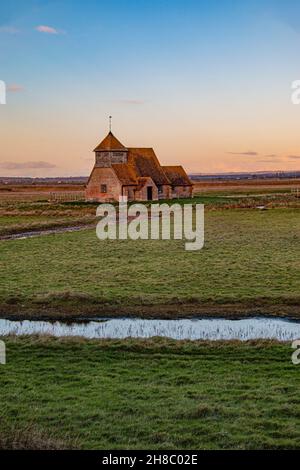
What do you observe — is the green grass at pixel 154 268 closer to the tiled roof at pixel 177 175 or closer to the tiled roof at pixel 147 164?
the tiled roof at pixel 147 164

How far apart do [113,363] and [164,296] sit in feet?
24.0

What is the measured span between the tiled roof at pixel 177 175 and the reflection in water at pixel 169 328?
63871 mm

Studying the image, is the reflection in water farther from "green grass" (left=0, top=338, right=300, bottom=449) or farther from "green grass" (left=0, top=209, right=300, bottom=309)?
"green grass" (left=0, top=209, right=300, bottom=309)

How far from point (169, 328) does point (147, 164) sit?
207 ft

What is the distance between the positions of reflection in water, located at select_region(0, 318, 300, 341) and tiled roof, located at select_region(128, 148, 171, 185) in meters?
58.9

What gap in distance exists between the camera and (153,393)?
453 inches

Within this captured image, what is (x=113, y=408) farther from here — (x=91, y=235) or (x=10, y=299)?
(x=91, y=235)

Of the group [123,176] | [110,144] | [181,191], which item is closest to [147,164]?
[181,191]

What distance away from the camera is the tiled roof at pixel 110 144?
73781mm

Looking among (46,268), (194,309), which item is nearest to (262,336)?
(194,309)

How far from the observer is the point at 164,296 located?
67.9 ft

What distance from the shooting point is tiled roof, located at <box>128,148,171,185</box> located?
7681cm

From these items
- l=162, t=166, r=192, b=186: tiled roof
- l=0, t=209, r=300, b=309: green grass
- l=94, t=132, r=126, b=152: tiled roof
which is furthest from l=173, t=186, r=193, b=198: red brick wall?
l=0, t=209, r=300, b=309: green grass

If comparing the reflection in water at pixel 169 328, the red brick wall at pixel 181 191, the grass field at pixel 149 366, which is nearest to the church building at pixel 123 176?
the red brick wall at pixel 181 191
